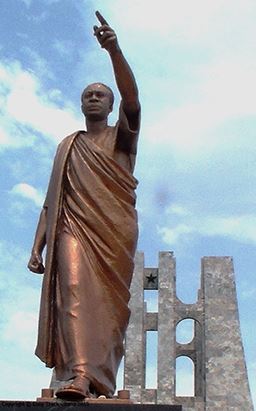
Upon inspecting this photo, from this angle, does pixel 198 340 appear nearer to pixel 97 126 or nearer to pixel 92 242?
pixel 97 126

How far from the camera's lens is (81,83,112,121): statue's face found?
17.1ft

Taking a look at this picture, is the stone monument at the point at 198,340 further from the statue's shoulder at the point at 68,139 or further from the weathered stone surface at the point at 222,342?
the statue's shoulder at the point at 68,139

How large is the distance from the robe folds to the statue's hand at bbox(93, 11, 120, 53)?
0.53m

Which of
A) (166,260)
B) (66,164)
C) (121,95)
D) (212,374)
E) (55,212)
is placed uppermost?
(166,260)

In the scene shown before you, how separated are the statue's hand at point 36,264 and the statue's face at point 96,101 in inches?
37.2

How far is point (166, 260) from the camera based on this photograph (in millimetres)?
34094

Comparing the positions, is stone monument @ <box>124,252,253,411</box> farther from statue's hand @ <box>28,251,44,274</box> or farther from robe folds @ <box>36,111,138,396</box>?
robe folds @ <box>36,111,138,396</box>

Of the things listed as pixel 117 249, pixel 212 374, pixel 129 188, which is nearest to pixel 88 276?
pixel 117 249

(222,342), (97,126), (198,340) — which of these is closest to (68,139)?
(97,126)

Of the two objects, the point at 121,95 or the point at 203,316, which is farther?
the point at 203,316

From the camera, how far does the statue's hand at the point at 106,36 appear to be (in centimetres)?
487

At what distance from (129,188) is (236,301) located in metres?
28.1

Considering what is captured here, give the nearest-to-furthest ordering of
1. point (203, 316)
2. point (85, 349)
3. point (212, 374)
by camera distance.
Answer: point (85, 349) < point (212, 374) < point (203, 316)

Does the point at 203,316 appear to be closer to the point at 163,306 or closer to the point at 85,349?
the point at 163,306
